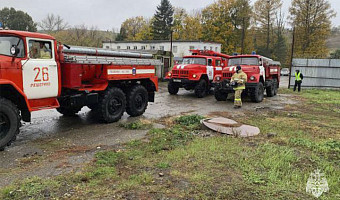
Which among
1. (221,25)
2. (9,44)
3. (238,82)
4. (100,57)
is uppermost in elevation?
(221,25)

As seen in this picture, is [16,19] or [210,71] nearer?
[210,71]

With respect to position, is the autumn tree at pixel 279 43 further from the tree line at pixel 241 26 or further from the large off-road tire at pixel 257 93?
the large off-road tire at pixel 257 93

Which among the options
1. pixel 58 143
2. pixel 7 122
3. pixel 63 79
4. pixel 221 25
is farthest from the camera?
pixel 221 25

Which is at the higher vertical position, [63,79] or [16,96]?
[63,79]

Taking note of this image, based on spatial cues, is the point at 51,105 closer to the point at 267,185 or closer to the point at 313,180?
the point at 267,185

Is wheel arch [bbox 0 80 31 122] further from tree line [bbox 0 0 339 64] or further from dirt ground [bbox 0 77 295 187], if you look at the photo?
tree line [bbox 0 0 339 64]

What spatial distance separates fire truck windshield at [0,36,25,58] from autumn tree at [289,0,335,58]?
116ft

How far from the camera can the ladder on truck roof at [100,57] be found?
6.35 meters

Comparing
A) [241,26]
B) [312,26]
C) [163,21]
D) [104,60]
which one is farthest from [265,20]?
[104,60]

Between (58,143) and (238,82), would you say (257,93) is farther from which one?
(58,143)

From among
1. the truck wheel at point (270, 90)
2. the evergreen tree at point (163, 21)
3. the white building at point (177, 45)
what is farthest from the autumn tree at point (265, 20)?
the truck wheel at point (270, 90)

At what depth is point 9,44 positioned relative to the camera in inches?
206

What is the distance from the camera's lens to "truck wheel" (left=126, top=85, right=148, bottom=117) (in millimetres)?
8289

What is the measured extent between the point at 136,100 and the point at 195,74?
5.91m
